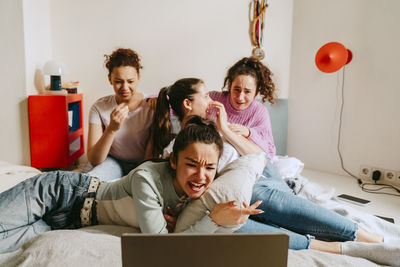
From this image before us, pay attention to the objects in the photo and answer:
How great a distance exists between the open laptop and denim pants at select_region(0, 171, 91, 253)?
716 mm

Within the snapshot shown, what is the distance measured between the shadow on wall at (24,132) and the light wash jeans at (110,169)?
2.69ft

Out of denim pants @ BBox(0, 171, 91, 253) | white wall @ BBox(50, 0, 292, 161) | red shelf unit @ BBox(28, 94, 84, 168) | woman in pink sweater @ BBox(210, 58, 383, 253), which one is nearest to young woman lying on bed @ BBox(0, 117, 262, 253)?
denim pants @ BBox(0, 171, 91, 253)

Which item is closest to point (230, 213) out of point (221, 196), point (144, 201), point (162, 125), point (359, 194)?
point (221, 196)

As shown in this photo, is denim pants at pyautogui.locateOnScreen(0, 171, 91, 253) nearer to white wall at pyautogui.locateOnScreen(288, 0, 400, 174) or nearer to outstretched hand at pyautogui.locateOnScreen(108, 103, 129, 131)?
outstretched hand at pyautogui.locateOnScreen(108, 103, 129, 131)

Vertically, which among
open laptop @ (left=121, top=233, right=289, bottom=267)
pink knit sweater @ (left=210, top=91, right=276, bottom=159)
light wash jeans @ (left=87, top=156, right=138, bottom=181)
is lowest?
light wash jeans @ (left=87, top=156, right=138, bottom=181)

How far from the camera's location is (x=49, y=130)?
87.4 inches

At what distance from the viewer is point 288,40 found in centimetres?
284

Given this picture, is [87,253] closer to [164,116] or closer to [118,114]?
[118,114]

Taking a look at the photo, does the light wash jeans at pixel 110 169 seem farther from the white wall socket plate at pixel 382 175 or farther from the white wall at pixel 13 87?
the white wall socket plate at pixel 382 175

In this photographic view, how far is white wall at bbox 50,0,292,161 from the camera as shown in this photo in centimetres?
244

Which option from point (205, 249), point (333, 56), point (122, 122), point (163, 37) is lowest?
point (205, 249)

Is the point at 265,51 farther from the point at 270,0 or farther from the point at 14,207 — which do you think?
the point at 14,207

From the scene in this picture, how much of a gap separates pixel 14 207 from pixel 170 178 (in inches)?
22.5

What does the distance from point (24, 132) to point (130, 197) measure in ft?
4.82
